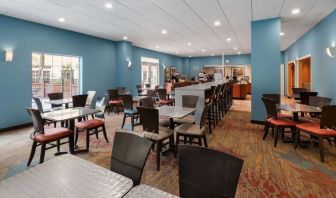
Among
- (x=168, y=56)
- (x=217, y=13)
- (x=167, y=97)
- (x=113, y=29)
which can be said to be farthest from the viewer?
(x=168, y=56)

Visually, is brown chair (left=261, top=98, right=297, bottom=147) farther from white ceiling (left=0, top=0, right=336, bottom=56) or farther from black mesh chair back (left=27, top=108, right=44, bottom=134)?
black mesh chair back (left=27, top=108, right=44, bottom=134)

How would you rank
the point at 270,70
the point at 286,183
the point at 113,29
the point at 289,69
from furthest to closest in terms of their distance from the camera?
1. the point at 289,69
2. the point at 113,29
3. the point at 270,70
4. the point at 286,183

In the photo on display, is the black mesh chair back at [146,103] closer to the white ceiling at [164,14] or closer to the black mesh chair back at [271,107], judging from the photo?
the white ceiling at [164,14]

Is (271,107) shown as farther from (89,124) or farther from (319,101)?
(89,124)

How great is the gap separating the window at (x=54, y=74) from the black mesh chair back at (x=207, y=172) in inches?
249

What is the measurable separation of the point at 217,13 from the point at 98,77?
5202 mm

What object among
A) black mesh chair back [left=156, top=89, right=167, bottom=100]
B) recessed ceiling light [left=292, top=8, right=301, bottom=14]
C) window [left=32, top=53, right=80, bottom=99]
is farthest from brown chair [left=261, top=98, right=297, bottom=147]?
window [left=32, top=53, right=80, bottom=99]

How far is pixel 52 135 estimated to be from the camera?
315 cm

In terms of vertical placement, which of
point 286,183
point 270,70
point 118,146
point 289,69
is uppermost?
point 289,69

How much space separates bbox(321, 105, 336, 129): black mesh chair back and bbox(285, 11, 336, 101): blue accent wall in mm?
2277

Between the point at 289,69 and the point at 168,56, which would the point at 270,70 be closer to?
the point at 289,69

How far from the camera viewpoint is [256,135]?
188 inches

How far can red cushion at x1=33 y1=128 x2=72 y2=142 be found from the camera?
3.05m

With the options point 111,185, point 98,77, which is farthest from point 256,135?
point 98,77
